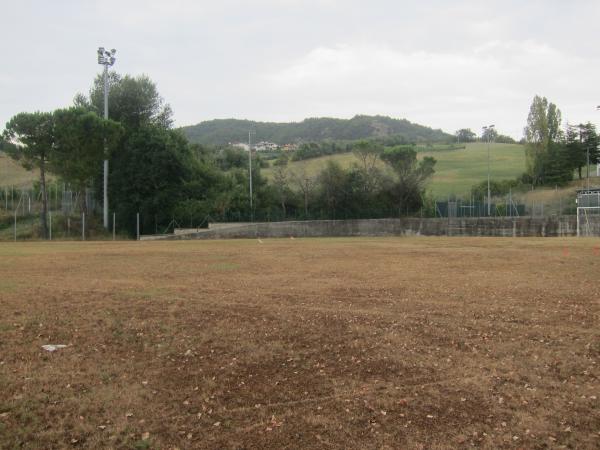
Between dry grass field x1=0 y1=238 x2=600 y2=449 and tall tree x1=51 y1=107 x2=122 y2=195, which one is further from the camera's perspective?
tall tree x1=51 y1=107 x2=122 y2=195

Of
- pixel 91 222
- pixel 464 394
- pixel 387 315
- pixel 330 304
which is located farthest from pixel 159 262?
pixel 91 222

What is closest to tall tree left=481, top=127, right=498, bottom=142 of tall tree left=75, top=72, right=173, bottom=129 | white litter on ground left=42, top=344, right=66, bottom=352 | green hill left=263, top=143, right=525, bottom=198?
green hill left=263, top=143, right=525, bottom=198

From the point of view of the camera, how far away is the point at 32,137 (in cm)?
4269

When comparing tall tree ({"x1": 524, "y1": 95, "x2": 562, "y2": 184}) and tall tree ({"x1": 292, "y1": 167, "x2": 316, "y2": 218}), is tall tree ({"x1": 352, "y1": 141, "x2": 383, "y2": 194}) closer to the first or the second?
tall tree ({"x1": 292, "y1": 167, "x2": 316, "y2": 218})

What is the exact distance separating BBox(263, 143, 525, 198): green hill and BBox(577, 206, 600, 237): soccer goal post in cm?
2306

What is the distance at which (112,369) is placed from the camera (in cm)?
764

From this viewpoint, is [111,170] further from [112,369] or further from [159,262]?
[112,369]

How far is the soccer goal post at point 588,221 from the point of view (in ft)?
155

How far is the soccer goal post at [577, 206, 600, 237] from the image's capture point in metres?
47.4

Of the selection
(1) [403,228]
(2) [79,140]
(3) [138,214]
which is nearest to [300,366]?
(2) [79,140]

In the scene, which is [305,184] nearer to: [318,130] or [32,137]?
[32,137]

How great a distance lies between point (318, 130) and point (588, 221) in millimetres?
96541

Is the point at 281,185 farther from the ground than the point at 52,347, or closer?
farther from the ground

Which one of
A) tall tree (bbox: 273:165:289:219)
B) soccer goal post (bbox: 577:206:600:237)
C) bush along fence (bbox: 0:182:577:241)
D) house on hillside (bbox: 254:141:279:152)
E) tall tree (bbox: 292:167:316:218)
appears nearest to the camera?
bush along fence (bbox: 0:182:577:241)
